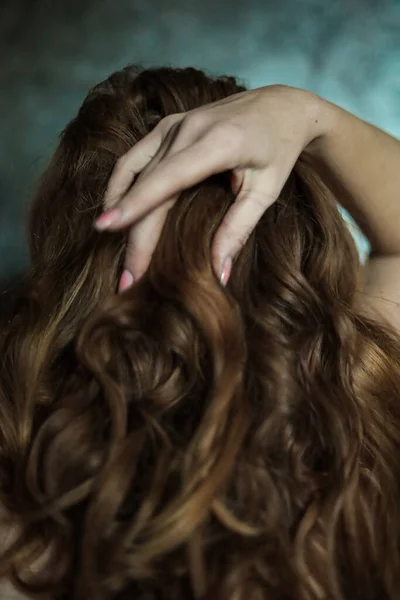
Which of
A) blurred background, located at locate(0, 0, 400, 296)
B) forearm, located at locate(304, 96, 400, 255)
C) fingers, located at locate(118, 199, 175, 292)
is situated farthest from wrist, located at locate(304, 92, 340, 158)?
blurred background, located at locate(0, 0, 400, 296)

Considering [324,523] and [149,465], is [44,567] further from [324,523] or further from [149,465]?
[324,523]

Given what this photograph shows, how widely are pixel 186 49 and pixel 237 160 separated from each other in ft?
2.07

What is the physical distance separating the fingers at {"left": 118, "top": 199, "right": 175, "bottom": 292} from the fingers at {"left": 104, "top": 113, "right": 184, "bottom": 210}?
5 cm

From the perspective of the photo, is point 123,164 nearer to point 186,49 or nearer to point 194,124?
point 194,124

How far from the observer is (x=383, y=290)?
0.68m

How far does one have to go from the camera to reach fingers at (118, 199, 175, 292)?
0.52 meters

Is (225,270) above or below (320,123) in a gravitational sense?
below

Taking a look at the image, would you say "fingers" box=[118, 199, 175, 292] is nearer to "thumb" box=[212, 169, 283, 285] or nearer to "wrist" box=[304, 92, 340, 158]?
"thumb" box=[212, 169, 283, 285]

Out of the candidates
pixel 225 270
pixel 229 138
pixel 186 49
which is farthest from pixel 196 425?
pixel 186 49

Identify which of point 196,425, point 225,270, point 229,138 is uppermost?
point 229,138

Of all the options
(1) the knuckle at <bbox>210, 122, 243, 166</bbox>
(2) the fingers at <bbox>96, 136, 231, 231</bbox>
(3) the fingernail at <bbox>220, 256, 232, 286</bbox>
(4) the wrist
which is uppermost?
(4) the wrist

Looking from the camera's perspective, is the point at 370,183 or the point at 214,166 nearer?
the point at 214,166

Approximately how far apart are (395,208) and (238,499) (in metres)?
0.45

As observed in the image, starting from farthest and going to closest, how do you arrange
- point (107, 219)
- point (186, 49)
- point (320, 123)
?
A: point (186, 49), point (320, 123), point (107, 219)
